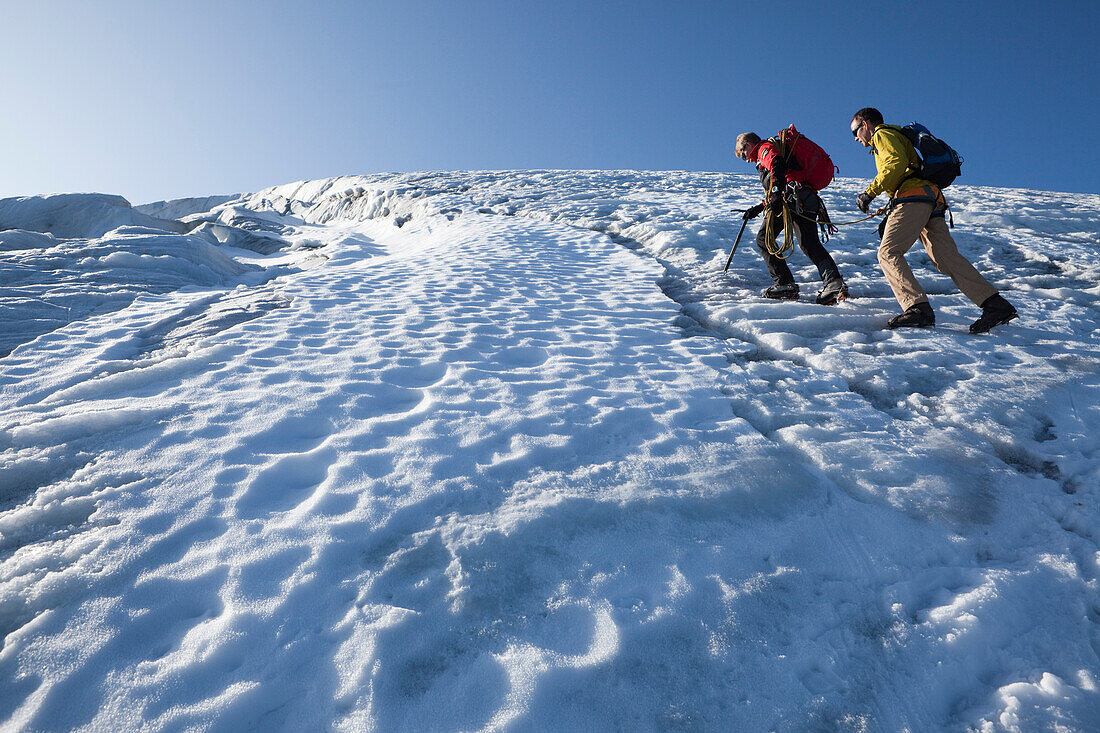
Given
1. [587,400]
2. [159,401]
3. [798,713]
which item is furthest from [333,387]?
[798,713]

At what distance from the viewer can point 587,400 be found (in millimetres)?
3367

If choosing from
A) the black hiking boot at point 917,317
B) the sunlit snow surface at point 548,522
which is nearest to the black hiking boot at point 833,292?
the sunlit snow surface at point 548,522

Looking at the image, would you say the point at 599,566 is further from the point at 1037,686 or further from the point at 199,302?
the point at 199,302

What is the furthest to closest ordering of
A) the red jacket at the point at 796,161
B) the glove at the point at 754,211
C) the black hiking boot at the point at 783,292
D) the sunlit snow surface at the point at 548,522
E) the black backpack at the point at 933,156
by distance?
the glove at the point at 754,211
the black hiking boot at the point at 783,292
the red jacket at the point at 796,161
the black backpack at the point at 933,156
the sunlit snow surface at the point at 548,522

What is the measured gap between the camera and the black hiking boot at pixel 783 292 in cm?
540

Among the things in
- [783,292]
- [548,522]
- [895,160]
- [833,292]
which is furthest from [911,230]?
[548,522]

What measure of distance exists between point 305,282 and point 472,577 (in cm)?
570

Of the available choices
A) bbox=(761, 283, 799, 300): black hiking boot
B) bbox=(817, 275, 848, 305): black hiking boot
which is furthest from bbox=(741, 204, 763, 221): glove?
bbox=(817, 275, 848, 305): black hiking boot

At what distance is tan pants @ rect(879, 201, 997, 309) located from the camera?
4.20 meters

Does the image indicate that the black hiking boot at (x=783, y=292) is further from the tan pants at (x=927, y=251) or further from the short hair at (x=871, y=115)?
the short hair at (x=871, y=115)

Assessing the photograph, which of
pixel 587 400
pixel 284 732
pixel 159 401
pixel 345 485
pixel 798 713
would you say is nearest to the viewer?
pixel 284 732

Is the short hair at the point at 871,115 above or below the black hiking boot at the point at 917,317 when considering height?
above

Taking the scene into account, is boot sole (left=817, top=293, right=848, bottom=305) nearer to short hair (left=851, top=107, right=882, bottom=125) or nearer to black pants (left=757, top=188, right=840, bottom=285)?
black pants (left=757, top=188, right=840, bottom=285)

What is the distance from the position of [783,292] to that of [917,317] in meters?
1.35
